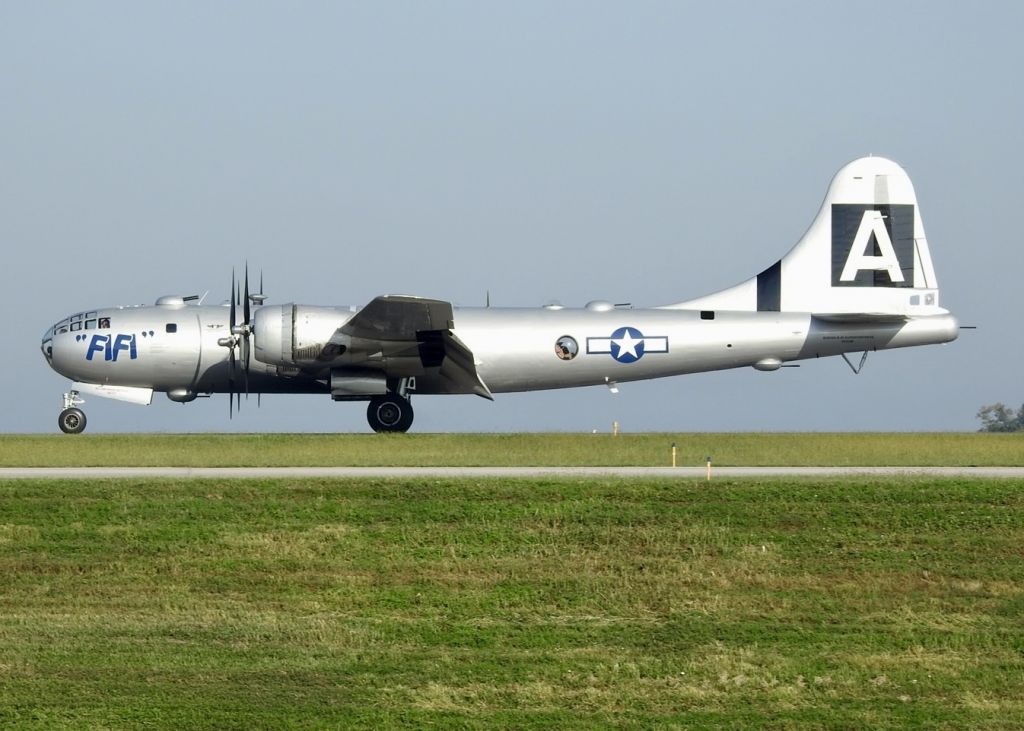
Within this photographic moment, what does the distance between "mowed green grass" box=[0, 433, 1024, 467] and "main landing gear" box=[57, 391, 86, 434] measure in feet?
16.0

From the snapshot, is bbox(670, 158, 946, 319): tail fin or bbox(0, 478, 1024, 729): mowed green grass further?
bbox(670, 158, 946, 319): tail fin

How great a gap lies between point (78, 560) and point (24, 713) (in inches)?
269

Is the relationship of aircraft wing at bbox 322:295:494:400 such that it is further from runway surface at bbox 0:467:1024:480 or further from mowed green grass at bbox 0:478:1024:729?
mowed green grass at bbox 0:478:1024:729

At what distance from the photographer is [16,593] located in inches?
794

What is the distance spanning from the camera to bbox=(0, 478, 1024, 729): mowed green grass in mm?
15500

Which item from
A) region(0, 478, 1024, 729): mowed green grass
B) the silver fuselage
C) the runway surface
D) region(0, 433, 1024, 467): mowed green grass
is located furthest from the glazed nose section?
region(0, 478, 1024, 729): mowed green grass

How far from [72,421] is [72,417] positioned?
124mm

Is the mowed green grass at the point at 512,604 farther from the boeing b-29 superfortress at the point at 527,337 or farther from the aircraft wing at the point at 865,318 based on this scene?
the aircraft wing at the point at 865,318

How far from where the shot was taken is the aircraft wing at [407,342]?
121 ft

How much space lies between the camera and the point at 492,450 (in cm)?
3238

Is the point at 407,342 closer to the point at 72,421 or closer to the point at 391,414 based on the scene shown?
the point at 391,414

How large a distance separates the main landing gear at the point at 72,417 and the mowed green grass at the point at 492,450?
4.89 meters

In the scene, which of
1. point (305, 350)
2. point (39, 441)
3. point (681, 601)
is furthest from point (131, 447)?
point (681, 601)

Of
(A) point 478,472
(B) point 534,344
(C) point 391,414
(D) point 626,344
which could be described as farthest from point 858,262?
(A) point 478,472
